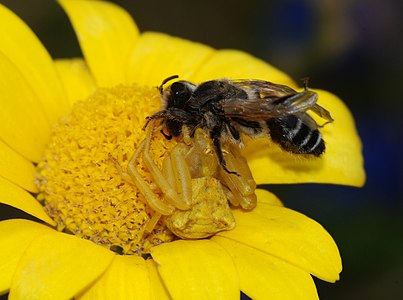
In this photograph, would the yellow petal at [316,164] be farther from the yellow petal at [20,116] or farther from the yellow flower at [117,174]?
the yellow petal at [20,116]

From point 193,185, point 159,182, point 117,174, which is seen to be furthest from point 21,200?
point 193,185

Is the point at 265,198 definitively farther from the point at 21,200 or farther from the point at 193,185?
the point at 21,200

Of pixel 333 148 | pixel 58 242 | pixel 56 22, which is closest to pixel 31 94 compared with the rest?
pixel 58 242

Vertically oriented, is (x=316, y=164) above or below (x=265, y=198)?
above

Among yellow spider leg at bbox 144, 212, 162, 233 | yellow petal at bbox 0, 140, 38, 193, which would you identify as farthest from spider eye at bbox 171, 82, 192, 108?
yellow petal at bbox 0, 140, 38, 193

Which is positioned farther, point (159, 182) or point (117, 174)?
point (117, 174)

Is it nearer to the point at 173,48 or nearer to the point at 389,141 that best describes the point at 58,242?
the point at 173,48

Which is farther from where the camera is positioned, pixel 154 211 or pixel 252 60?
pixel 252 60
